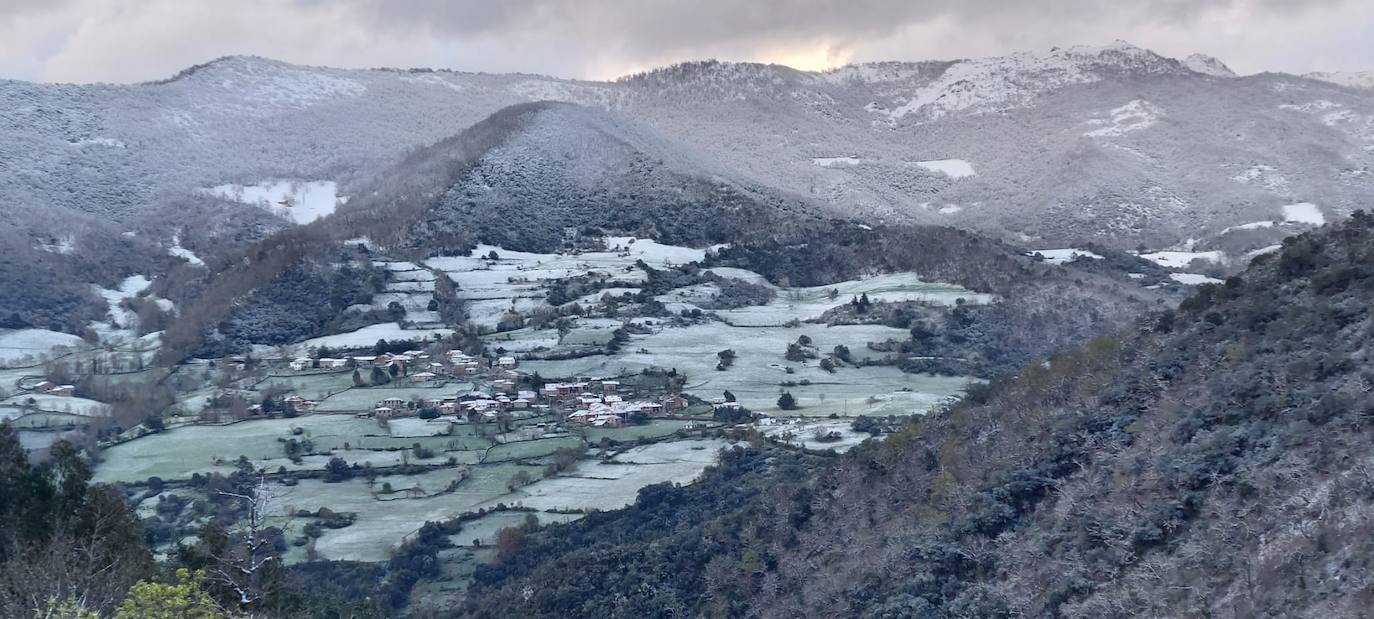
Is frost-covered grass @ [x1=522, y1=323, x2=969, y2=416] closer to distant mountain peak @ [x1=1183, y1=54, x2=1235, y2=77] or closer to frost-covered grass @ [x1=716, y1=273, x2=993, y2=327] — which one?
frost-covered grass @ [x1=716, y1=273, x2=993, y2=327]

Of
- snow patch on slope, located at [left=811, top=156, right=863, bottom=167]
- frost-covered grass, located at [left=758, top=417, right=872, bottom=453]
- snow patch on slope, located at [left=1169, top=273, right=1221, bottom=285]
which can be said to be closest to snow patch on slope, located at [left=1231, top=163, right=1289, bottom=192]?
snow patch on slope, located at [left=811, top=156, right=863, bottom=167]

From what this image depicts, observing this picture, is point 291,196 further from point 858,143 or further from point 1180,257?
point 1180,257

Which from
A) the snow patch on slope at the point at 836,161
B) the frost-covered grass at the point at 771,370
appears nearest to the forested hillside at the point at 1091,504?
the frost-covered grass at the point at 771,370

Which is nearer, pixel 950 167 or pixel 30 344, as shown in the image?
pixel 30 344

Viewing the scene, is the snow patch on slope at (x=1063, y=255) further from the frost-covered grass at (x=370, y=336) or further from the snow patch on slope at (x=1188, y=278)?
the frost-covered grass at (x=370, y=336)

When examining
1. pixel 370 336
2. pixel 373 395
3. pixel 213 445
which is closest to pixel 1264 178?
pixel 370 336

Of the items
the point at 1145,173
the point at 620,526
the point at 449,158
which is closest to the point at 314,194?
the point at 449,158

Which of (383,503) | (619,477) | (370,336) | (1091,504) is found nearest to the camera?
(1091,504)
